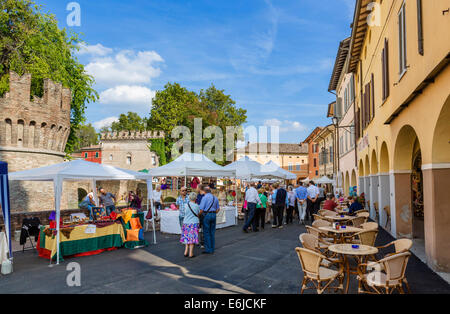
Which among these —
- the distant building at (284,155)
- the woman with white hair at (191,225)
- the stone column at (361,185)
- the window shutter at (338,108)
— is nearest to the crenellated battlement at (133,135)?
the window shutter at (338,108)

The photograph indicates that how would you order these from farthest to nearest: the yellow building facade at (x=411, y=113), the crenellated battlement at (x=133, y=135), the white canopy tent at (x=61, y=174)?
the crenellated battlement at (x=133, y=135)
the white canopy tent at (x=61, y=174)
the yellow building facade at (x=411, y=113)

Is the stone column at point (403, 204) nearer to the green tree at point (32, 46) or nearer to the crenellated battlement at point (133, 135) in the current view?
the green tree at point (32, 46)

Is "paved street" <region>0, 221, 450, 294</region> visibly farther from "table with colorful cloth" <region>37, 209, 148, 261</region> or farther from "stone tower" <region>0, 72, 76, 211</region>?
"stone tower" <region>0, 72, 76, 211</region>

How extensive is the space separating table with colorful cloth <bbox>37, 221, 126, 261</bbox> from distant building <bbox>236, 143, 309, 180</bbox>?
207 feet

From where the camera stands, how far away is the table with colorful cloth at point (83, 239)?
8.23 m

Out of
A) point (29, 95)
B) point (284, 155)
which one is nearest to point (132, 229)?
point (29, 95)

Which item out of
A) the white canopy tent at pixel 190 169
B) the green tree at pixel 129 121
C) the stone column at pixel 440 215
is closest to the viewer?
the stone column at pixel 440 215

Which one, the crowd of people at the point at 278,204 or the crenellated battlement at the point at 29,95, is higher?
the crenellated battlement at the point at 29,95

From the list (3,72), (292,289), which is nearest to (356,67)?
(292,289)

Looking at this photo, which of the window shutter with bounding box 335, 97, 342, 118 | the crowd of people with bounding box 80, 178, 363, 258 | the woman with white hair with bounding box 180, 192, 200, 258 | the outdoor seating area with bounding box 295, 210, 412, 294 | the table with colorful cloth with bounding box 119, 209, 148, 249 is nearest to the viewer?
the outdoor seating area with bounding box 295, 210, 412, 294

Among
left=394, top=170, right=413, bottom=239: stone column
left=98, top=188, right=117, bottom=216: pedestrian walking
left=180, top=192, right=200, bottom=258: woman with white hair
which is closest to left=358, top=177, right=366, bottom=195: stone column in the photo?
left=394, top=170, right=413, bottom=239: stone column

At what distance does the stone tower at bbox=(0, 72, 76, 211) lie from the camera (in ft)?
69.3

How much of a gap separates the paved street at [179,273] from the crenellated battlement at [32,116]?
15.5m

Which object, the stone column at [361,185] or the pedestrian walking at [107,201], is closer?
the pedestrian walking at [107,201]
